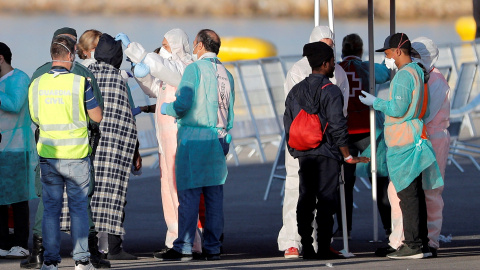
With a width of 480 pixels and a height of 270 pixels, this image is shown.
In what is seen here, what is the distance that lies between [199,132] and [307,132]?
0.87 metres

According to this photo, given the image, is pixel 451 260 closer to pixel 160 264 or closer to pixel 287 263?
pixel 287 263

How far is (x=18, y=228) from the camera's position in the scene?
8984mm

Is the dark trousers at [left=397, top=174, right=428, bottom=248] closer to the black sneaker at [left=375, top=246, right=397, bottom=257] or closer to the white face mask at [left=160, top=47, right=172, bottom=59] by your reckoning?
the black sneaker at [left=375, top=246, right=397, bottom=257]

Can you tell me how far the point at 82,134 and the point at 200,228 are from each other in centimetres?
216

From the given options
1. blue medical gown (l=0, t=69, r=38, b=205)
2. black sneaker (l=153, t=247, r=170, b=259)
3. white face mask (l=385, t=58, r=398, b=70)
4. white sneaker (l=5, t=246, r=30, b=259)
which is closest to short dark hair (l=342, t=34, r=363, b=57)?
white face mask (l=385, t=58, r=398, b=70)

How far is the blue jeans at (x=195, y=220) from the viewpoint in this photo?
8.61 m

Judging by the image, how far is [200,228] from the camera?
30.4ft

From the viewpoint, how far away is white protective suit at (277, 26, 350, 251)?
867cm

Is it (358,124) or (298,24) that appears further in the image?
(298,24)

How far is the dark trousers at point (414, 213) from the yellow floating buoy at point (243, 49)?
22.4 metres

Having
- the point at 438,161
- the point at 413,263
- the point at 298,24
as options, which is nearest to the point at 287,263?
the point at 413,263

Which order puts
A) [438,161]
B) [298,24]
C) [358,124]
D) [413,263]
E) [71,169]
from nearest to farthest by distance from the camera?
1. [71,169]
2. [413,263]
3. [438,161]
4. [358,124]
5. [298,24]

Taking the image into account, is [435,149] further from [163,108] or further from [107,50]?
[107,50]

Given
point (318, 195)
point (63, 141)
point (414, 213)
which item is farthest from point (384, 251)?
point (63, 141)
